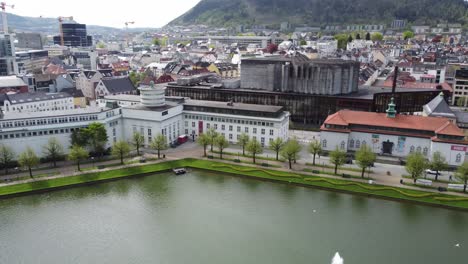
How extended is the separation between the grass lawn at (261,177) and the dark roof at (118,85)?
27.8 metres

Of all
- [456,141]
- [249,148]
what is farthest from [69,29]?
[456,141]

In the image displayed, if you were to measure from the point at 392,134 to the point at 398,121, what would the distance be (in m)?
1.81

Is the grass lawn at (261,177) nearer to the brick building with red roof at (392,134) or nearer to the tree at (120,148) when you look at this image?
the tree at (120,148)

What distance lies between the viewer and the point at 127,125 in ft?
136

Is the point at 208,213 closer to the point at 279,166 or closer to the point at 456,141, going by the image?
the point at 279,166

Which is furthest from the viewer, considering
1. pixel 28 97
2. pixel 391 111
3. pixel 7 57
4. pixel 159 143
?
pixel 7 57

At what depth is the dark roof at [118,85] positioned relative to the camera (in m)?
59.1

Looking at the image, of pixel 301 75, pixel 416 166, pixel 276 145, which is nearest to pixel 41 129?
pixel 276 145

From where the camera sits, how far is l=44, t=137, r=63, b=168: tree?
34.6m

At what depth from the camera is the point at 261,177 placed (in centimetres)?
3359

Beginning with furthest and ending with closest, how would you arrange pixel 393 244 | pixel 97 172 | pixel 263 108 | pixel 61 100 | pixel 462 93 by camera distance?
pixel 462 93 → pixel 61 100 → pixel 263 108 → pixel 97 172 → pixel 393 244

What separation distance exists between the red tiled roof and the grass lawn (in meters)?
8.31

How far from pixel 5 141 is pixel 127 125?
37.8ft

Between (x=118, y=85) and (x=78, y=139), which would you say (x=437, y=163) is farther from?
(x=118, y=85)
